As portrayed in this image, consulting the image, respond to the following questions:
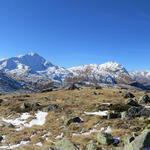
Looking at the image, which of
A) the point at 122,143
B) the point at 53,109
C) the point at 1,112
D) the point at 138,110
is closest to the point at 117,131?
the point at 122,143

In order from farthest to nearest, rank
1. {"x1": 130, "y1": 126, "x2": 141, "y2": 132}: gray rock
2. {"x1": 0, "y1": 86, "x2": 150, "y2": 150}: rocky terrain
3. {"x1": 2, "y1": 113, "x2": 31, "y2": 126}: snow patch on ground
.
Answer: {"x1": 2, "y1": 113, "x2": 31, "y2": 126}: snow patch on ground < {"x1": 130, "y1": 126, "x2": 141, "y2": 132}: gray rock < {"x1": 0, "y1": 86, "x2": 150, "y2": 150}: rocky terrain

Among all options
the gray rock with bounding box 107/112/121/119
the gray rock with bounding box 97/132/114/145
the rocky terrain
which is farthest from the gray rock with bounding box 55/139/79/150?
the gray rock with bounding box 107/112/121/119

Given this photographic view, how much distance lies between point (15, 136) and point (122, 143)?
13680mm

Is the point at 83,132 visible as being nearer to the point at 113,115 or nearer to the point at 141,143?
the point at 113,115

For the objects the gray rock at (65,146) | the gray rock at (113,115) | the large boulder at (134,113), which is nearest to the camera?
the gray rock at (65,146)

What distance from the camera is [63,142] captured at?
575 inches

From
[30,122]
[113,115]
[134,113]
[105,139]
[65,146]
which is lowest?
[30,122]

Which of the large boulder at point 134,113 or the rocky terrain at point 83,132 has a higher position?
the large boulder at point 134,113

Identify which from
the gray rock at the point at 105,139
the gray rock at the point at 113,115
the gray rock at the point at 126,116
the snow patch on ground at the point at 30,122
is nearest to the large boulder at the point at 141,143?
the gray rock at the point at 105,139

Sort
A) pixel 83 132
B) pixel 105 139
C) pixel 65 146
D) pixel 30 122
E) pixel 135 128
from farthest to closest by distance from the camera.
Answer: pixel 30 122
pixel 83 132
pixel 135 128
pixel 105 139
pixel 65 146

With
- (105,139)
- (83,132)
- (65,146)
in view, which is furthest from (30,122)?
(105,139)

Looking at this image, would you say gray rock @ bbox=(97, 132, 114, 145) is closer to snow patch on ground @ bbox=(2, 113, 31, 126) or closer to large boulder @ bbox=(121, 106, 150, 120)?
large boulder @ bbox=(121, 106, 150, 120)

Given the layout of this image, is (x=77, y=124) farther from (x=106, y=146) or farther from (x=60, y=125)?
(x=106, y=146)

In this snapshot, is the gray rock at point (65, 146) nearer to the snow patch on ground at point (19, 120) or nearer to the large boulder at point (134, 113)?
the large boulder at point (134, 113)
